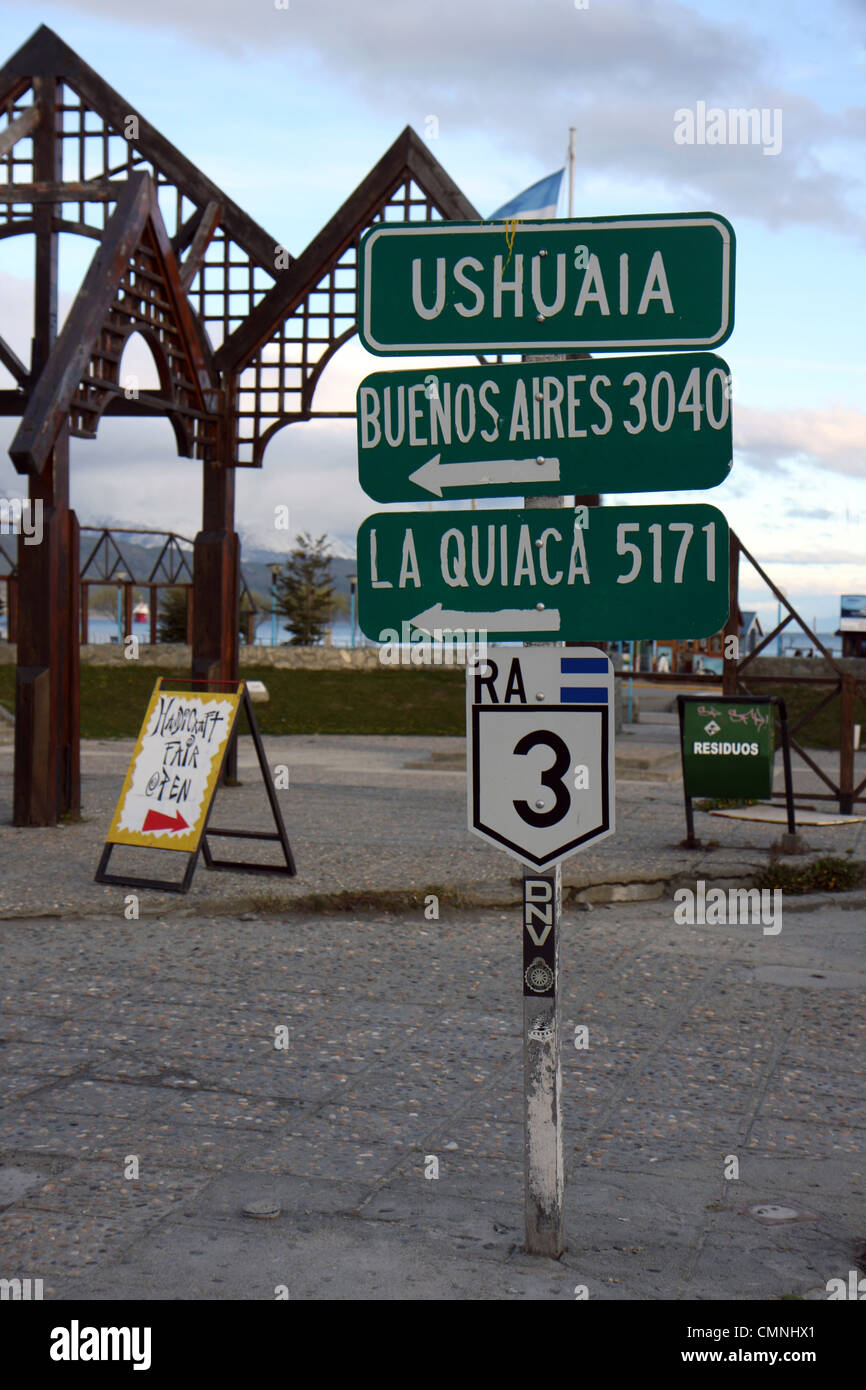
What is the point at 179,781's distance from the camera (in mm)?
9023

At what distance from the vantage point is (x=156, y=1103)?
16.2 ft

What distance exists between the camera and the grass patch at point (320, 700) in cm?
2222

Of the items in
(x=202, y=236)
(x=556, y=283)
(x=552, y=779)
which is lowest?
(x=552, y=779)

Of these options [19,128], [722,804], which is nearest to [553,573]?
[722,804]

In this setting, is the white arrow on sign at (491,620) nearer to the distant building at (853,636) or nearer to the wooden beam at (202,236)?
the wooden beam at (202,236)

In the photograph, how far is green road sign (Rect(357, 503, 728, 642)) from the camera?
3.65 m

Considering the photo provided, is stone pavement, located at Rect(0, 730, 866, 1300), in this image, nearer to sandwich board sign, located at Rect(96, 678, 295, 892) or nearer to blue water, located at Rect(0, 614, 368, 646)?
sandwich board sign, located at Rect(96, 678, 295, 892)

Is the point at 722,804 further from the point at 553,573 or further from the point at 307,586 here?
the point at 307,586

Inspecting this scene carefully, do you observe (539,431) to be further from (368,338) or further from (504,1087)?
(504,1087)

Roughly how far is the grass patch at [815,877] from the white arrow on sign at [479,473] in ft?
20.0

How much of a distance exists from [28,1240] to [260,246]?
40.1ft

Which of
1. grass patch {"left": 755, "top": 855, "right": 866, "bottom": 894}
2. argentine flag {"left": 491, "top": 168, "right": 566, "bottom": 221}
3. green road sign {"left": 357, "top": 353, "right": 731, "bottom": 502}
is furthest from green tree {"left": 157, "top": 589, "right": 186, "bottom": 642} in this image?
green road sign {"left": 357, "top": 353, "right": 731, "bottom": 502}

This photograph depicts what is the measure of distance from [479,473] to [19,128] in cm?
1006
